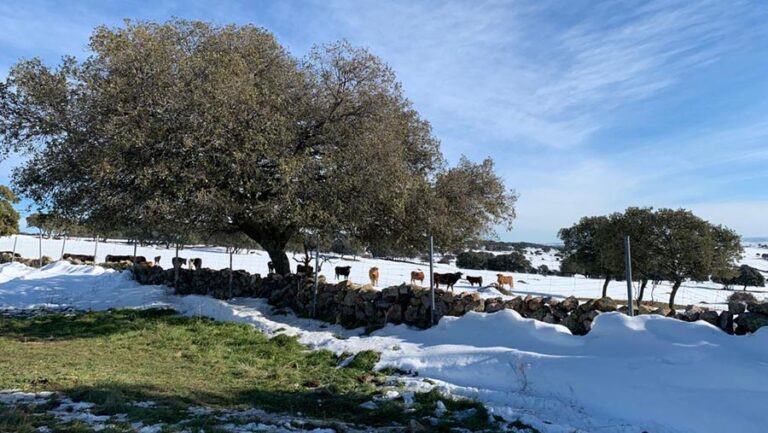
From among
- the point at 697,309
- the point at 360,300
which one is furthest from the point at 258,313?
the point at 697,309

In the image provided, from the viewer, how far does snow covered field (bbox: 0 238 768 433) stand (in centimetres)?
566

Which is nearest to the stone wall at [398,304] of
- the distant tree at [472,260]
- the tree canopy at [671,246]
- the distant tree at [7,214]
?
the tree canopy at [671,246]

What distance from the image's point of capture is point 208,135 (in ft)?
34.6

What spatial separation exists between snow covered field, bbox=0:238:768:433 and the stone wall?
1.68 feet

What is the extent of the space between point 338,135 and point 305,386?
6442mm

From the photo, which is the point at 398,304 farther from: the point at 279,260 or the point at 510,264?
the point at 510,264

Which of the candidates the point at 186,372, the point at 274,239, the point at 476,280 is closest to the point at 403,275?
the point at 476,280

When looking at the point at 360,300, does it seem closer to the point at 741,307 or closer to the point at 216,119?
the point at 216,119

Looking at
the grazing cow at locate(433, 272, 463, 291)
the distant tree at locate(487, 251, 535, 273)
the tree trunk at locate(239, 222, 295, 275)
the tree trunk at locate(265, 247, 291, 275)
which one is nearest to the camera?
the tree trunk at locate(239, 222, 295, 275)

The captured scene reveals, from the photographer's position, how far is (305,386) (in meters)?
7.32

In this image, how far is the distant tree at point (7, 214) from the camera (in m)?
32.4

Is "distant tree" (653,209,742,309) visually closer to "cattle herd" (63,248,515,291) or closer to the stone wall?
"cattle herd" (63,248,515,291)

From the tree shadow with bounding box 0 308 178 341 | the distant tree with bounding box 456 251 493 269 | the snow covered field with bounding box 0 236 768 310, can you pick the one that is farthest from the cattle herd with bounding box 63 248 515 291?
the distant tree with bounding box 456 251 493 269

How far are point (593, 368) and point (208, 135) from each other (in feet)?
27.0
